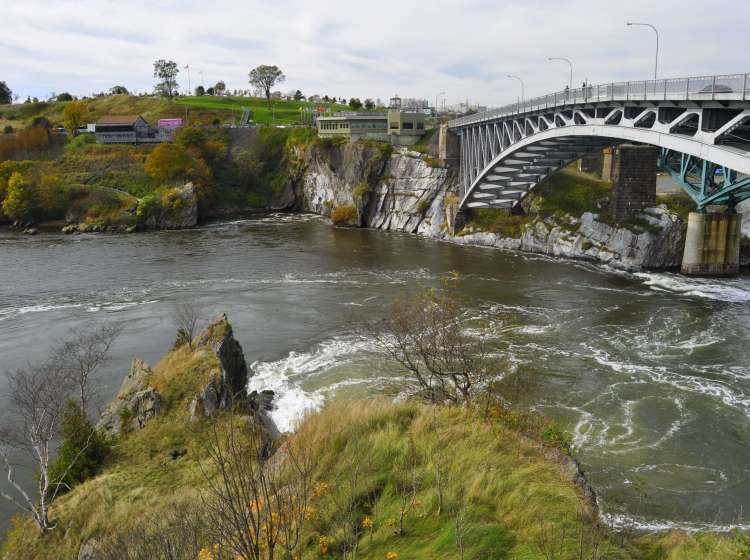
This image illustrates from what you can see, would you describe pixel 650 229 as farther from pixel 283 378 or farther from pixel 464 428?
pixel 464 428

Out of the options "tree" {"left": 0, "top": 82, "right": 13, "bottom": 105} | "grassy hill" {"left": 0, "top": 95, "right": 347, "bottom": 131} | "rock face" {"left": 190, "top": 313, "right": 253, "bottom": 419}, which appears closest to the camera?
"rock face" {"left": 190, "top": 313, "right": 253, "bottom": 419}

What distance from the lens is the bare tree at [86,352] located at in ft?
72.9

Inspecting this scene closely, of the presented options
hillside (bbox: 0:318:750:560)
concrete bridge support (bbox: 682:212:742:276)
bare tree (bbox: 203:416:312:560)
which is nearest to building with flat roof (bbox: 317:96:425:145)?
concrete bridge support (bbox: 682:212:742:276)

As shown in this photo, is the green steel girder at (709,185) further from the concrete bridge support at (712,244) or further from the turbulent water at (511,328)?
the turbulent water at (511,328)

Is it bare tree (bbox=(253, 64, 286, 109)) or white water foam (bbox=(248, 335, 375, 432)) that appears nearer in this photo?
white water foam (bbox=(248, 335, 375, 432))

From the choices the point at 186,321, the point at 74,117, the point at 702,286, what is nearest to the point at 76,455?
the point at 186,321

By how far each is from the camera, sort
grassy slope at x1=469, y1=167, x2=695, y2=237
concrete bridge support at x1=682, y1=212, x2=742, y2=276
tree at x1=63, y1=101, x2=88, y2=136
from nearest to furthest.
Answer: concrete bridge support at x1=682, y1=212, x2=742, y2=276, grassy slope at x1=469, y1=167, x2=695, y2=237, tree at x1=63, y1=101, x2=88, y2=136

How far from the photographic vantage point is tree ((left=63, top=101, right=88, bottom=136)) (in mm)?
88562

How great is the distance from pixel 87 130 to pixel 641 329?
293 feet

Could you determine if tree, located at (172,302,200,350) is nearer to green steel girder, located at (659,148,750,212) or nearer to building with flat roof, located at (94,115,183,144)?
green steel girder, located at (659,148,750,212)

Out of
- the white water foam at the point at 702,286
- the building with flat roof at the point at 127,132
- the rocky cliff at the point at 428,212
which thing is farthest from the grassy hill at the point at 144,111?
the white water foam at the point at 702,286

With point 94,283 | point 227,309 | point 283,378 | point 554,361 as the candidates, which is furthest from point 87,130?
point 554,361

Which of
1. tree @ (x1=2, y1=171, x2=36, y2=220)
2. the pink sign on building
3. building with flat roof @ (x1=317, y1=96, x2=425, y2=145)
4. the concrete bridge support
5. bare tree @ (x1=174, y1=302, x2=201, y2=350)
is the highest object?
the pink sign on building

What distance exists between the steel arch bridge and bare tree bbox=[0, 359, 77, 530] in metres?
25.7
